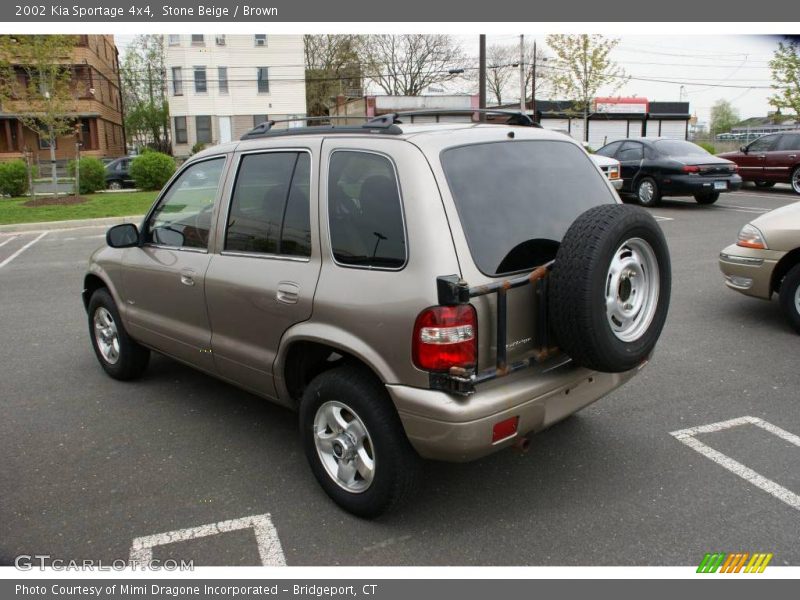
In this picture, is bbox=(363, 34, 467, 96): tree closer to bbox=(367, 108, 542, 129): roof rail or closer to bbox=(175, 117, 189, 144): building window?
bbox=(175, 117, 189, 144): building window

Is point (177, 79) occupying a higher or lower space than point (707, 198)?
higher

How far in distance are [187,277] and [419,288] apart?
190cm

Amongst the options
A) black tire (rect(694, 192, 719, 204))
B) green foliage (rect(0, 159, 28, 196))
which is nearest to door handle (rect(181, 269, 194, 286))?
black tire (rect(694, 192, 719, 204))

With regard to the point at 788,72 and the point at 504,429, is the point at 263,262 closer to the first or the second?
the point at 504,429

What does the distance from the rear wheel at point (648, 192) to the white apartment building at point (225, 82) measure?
106 feet

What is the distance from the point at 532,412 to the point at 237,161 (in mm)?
2250

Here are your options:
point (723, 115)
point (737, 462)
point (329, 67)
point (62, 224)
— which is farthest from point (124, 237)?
point (723, 115)

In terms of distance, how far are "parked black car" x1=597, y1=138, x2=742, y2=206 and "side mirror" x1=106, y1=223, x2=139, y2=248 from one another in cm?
1295

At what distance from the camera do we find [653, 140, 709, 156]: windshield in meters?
15.2

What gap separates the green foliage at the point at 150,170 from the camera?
2202 centimetres

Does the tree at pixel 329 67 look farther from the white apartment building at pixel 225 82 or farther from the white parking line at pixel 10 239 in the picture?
the white parking line at pixel 10 239

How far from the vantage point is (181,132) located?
147 ft

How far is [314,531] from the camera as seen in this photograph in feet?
10.4

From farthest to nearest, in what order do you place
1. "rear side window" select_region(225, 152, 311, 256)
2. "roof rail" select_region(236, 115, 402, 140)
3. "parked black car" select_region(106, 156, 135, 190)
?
"parked black car" select_region(106, 156, 135, 190) → "rear side window" select_region(225, 152, 311, 256) → "roof rail" select_region(236, 115, 402, 140)
